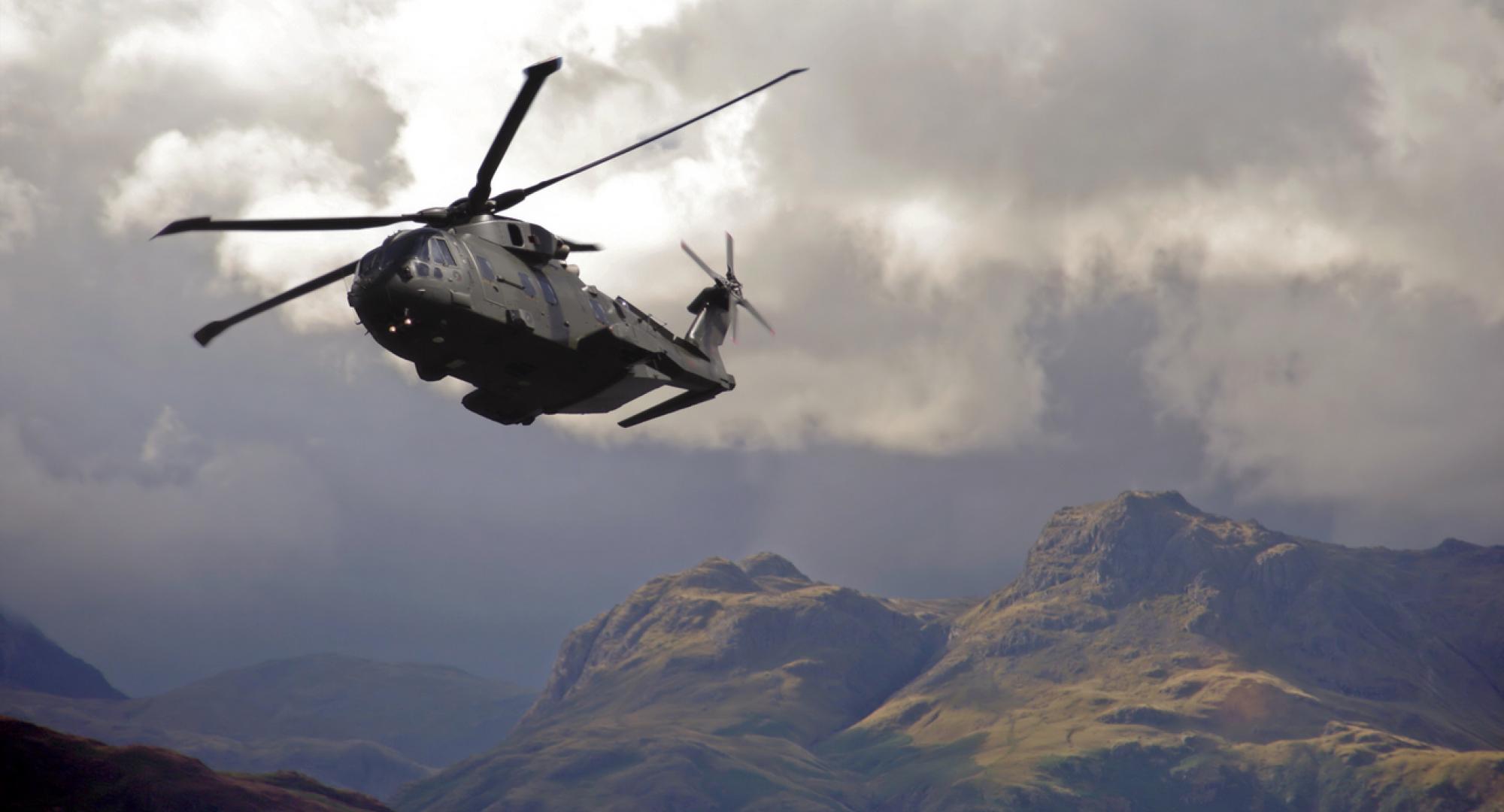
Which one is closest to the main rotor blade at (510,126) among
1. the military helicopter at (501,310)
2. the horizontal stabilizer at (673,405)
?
the military helicopter at (501,310)

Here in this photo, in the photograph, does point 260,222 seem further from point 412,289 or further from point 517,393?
point 517,393

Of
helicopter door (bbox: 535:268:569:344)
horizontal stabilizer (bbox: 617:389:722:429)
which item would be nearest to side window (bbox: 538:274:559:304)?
helicopter door (bbox: 535:268:569:344)

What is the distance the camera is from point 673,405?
222 ft

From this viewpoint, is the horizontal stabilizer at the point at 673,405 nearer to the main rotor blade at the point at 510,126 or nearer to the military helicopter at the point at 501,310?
the military helicopter at the point at 501,310

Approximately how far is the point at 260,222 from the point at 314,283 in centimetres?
548

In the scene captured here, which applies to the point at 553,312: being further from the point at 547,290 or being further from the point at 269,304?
the point at 269,304

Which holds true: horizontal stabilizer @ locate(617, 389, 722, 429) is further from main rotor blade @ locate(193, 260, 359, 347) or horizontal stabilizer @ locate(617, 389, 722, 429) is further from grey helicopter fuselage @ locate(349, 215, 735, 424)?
main rotor blade @ locate(193, 260, 359, 347)

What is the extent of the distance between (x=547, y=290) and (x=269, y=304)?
11087 millimetres

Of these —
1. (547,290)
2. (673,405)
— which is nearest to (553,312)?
(547,290)

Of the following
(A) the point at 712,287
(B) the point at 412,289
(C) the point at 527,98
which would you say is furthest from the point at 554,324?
(A) the point at 712,287

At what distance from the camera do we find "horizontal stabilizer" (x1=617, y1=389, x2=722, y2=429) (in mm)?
66562

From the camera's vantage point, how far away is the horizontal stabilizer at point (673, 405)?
218ft

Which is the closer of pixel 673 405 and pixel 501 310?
pixel 501 310

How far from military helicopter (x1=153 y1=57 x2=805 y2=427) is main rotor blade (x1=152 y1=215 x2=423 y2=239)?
0.06 meters
